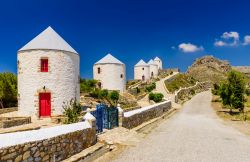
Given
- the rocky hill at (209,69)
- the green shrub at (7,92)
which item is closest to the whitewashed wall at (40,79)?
the green shrub at (7,92)

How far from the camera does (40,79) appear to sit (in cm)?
2423

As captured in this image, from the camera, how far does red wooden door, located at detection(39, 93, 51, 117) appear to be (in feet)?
80.1

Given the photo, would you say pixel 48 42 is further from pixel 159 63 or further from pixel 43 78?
pixel 159 63

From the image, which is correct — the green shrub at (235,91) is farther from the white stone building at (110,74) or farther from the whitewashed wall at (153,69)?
the whitewashed wall at (153,69)

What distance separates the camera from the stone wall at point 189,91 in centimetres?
4864

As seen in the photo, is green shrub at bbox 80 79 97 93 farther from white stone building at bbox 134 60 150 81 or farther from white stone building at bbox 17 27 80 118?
white stone building at bbox 134 60 150 81

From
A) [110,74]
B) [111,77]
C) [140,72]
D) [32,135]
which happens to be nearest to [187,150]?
[32,135]

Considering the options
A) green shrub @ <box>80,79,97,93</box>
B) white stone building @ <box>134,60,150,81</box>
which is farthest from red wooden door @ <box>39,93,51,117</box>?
white stone building @ <box>134,60,150,81</box>

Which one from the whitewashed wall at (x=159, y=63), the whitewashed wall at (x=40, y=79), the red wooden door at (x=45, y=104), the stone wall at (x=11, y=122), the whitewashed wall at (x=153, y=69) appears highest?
the whitewashed wall at (x=159, y=63)

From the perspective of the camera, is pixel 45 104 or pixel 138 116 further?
pixel 45 104

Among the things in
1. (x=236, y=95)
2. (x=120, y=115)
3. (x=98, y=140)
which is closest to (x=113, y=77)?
(x=236, y=95)

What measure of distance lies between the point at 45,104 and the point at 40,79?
200 centimetres

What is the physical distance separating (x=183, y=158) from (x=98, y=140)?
3804 millimetres

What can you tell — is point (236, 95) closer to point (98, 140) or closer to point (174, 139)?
point (174, 139)
